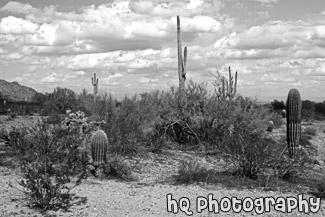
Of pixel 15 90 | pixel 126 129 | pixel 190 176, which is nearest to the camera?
pixel 190 176

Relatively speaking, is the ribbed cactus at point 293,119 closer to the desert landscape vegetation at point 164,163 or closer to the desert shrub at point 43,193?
the desert landscape vegetation at point 164,163

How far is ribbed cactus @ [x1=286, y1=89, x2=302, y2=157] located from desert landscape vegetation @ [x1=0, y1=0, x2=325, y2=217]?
3 cm

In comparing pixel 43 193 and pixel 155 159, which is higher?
pixel 43 193

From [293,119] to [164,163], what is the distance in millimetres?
4170

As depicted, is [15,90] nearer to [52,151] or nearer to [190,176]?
[52,151]

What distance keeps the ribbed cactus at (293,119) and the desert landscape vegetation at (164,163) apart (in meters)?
0.03

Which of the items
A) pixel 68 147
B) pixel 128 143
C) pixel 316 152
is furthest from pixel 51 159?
pixel 316 152

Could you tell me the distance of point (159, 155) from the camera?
44.3 feet

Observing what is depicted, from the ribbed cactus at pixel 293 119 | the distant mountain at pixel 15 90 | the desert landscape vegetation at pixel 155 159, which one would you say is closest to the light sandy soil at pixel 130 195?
the desert landscape vegetation at pixel 155 159

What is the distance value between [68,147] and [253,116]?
24.9ft

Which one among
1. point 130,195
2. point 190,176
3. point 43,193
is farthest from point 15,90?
point 43,193

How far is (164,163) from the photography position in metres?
12.3

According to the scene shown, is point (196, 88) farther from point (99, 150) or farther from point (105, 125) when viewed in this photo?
point (99, 150)

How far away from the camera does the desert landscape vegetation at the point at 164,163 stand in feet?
24.9
